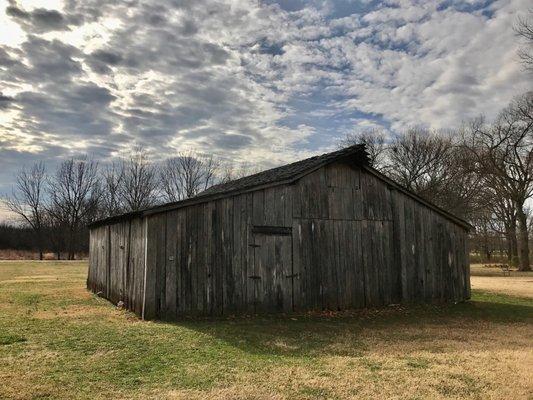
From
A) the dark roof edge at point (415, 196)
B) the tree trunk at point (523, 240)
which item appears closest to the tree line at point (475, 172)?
the tree trunk at point (523, 240)

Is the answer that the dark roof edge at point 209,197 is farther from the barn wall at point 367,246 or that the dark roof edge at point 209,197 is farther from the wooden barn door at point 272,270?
the wooden barn door at point 272,270

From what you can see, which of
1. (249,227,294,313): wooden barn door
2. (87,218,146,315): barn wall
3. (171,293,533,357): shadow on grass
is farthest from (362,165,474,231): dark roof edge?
Answer: (87,218,146,315): barn wall

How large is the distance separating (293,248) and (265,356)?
569cm

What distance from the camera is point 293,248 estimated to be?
45.1 ft

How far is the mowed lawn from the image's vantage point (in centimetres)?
641

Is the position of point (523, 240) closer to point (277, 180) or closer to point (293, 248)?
point (293, 248)

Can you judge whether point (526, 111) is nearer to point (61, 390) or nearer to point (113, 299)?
point (113, 299)

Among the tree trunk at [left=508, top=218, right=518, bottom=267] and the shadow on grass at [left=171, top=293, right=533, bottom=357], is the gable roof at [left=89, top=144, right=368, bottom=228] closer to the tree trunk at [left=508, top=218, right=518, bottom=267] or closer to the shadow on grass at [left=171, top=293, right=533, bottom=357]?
the shadow on grass at [left=171, top=293, right=533, bottom=357]

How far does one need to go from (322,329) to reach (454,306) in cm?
709

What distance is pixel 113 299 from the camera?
51.1 feet

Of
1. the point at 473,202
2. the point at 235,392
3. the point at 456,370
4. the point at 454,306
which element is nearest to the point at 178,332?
the point at 235,392

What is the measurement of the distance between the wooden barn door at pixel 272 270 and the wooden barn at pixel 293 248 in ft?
0.10

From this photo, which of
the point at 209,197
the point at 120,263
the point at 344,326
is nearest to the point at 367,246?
the point at 344,326

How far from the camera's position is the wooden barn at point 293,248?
480 inches
